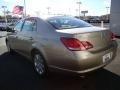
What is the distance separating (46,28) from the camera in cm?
468

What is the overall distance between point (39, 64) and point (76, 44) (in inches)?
61.1

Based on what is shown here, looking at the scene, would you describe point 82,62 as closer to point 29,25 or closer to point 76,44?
point 76,44

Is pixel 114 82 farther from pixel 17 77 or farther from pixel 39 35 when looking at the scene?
pixel 17 77

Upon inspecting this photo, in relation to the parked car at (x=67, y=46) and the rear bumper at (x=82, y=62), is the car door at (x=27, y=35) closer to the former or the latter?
the parked car at (x=67, y=46)

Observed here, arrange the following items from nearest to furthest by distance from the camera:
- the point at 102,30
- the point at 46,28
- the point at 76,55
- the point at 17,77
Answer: the point at 76,55
the point at 102,30
the point at 46,28
the point at 17,77

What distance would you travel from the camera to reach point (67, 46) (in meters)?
3.95

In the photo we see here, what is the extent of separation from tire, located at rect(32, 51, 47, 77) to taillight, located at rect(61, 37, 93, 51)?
103cm

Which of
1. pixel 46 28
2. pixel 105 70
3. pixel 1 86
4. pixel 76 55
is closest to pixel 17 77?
pixel 1 86

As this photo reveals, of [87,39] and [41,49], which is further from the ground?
[87,39]

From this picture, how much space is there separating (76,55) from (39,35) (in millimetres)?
1385

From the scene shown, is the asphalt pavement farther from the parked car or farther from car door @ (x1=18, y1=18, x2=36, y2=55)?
car door @ (x1=18, y1=18, x2=36, y2=55)

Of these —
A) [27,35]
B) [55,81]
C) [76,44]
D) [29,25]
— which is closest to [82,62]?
[76,44]

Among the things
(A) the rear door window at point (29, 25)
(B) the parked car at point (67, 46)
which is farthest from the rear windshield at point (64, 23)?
(A) the rear door window at point (29, 25)

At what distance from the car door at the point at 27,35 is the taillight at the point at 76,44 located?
1.45m
